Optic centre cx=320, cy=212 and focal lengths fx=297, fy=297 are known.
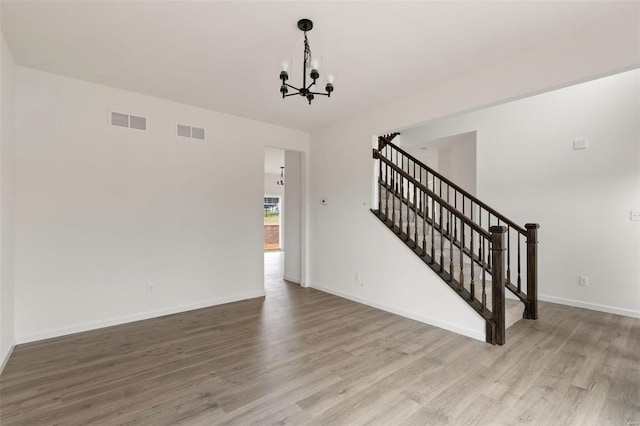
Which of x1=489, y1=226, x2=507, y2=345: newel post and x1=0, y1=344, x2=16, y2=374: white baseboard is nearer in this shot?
x1=0, y1=344, x2=16, y2=374: white baseboard

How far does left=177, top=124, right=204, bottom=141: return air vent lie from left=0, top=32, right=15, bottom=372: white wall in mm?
1593

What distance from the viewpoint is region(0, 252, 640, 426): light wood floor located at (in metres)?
1.96

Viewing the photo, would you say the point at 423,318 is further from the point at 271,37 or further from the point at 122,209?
the point at 122,209

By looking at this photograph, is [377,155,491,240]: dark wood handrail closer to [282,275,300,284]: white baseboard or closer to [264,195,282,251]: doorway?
[282,275,300,284]: white baseboard

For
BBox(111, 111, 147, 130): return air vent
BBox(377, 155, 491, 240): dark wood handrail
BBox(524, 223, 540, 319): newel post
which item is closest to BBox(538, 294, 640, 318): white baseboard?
BBox(524, 223, 540, 319): newel post

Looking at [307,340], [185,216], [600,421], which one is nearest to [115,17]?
[185,216]

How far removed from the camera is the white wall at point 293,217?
5656 mm

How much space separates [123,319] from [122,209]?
1329 mm

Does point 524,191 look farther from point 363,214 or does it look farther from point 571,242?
point 363,214

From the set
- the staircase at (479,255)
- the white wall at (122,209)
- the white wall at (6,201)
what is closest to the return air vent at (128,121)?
the white wall at (122,209)

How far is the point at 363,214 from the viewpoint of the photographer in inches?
176

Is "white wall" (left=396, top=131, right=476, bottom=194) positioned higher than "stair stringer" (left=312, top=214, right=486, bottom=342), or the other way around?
"white wall" (left=396, top=131, right=476, bottom=194)

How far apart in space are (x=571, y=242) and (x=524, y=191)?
3.12 ft

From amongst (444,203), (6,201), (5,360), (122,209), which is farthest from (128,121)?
(444,203)
